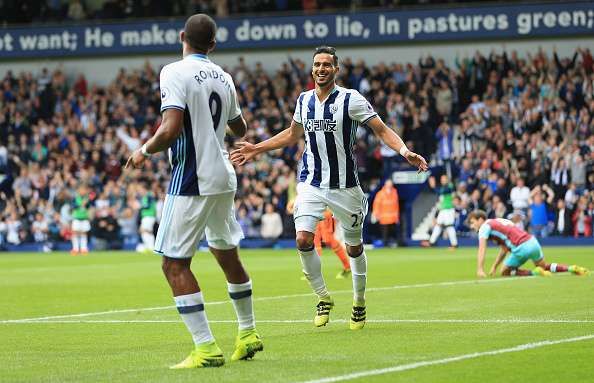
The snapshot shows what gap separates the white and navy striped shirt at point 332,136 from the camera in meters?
11.9

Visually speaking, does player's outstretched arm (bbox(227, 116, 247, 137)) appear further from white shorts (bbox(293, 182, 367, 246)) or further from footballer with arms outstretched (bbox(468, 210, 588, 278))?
footballer with arms outstretched (bbox(468, 210, 588, 278))

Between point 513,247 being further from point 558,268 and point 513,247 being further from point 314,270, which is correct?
point 314,270

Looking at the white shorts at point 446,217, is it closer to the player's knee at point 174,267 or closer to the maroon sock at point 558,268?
the maroon sock at point 558,268

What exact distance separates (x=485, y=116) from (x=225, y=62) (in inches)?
460

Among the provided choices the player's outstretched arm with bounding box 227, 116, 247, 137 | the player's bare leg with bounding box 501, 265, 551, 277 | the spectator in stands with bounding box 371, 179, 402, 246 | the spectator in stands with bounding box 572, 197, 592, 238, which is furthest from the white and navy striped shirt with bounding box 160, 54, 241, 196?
the spectator in stands with bounding box 371, 179, 402, 246

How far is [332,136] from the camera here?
11992mm

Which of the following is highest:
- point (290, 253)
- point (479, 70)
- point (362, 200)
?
point (479, 70)

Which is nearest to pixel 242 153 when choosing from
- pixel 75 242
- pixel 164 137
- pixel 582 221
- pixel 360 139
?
pixel 164 137

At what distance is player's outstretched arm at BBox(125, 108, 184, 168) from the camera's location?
8414 mm

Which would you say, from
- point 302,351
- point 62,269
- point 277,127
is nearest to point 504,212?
point 277,127

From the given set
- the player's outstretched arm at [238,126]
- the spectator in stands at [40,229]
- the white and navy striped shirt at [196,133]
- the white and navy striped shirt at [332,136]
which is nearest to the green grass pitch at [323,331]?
the white and navy striped shirt at [196,133]

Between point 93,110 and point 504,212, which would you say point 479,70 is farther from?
point 93,110

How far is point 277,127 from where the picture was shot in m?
38.9

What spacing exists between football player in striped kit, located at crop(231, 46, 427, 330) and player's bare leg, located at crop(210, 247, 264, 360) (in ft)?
8.85
